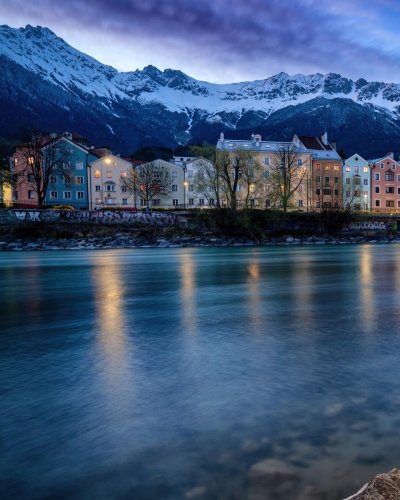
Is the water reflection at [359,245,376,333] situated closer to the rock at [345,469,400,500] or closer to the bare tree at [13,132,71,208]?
the rock at [345,469,400,500]

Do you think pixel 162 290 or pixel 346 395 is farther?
pixel 162 290

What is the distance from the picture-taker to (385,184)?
9131 cm

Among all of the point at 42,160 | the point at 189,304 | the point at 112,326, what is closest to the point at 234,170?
the point at 42,160

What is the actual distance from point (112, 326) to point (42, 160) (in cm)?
6823

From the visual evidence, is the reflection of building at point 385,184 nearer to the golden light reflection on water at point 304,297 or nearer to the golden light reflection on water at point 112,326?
the golden light reflection on water at point 304,297

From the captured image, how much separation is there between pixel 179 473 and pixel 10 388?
2995mm

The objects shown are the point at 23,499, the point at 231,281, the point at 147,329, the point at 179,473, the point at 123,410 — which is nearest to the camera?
the point at 23,499

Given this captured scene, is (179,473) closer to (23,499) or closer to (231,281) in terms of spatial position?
(23,499)

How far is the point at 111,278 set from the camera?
798 inches

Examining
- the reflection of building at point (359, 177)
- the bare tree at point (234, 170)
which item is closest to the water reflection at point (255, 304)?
the bare tree at point (234, 170)

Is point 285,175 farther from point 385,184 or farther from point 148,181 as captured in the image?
point 385,184

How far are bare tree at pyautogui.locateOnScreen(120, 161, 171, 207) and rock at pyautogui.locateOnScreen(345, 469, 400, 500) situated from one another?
68.7 m

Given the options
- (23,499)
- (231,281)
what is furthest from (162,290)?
(23,499)

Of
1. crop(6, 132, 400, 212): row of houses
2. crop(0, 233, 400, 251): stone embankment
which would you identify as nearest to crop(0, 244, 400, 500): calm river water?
crop(0, 233, 400, 251): stone embankment
